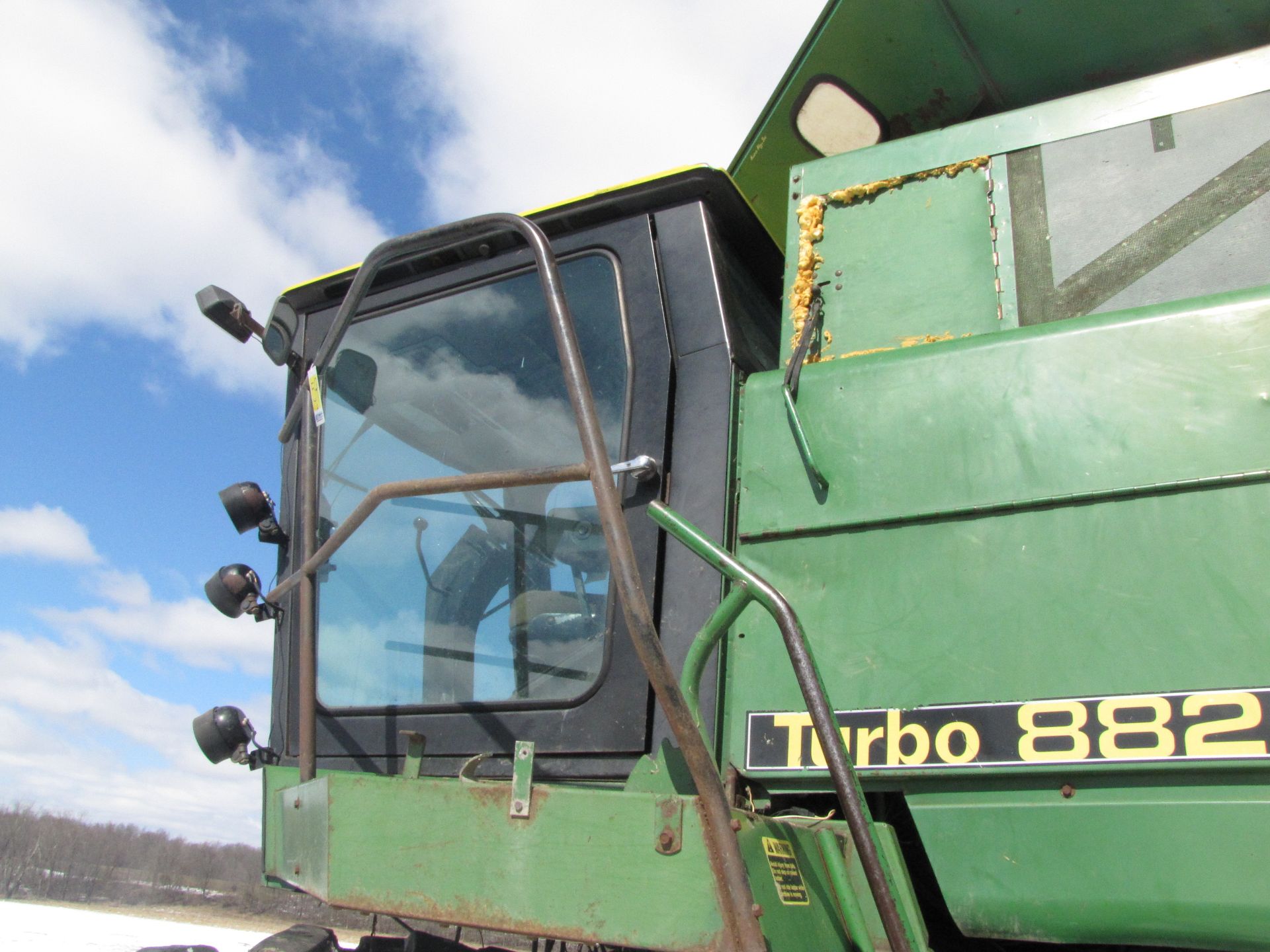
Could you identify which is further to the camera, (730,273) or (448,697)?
(730,273)

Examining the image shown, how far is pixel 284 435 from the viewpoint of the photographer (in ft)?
9.68

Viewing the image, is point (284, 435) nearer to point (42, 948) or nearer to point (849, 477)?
point (849, 477)

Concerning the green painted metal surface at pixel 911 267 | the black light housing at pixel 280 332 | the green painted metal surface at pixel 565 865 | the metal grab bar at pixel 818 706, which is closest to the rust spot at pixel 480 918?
the green painted metal surface at pixel 565 865

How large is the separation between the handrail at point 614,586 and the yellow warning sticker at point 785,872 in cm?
11

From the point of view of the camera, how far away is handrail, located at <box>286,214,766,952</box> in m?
1.46

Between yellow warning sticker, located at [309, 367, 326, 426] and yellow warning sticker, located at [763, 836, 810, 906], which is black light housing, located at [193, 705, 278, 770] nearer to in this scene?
yellow warning sticker, located at [309, 367, 326, 426]

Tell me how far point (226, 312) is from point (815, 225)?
166cm

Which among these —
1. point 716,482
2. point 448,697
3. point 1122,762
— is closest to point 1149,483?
point 1122,762

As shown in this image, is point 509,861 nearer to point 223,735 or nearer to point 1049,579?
point 1049,579

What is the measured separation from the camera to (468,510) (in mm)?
2486

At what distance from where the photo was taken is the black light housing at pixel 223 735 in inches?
104

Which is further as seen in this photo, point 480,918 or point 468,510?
point 468,510

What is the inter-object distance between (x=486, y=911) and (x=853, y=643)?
0.81 meters

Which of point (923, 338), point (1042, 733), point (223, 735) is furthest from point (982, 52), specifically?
point (223, 735)
